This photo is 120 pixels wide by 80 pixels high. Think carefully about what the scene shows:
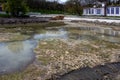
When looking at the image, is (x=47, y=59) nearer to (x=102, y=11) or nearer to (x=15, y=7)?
(x=15, y=7)

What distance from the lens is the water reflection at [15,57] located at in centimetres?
830

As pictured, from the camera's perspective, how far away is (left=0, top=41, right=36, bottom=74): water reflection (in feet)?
27.2

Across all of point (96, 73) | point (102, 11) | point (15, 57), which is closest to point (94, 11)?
point (102, 11)

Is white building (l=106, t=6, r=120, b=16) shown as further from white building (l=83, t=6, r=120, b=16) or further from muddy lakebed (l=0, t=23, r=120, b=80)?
muddy lakebed (l=0, t=23, r=120, b=80)

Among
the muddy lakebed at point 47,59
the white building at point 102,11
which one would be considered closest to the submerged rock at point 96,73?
the muddy lakebed at point 47,59

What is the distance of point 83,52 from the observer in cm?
1091

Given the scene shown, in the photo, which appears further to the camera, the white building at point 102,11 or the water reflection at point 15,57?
the white building at point 102,11

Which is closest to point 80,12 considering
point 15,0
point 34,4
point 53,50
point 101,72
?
point 15,0

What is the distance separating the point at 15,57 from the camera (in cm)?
1007

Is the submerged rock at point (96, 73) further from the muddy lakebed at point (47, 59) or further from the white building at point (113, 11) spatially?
A: the white building at point (113, 11)

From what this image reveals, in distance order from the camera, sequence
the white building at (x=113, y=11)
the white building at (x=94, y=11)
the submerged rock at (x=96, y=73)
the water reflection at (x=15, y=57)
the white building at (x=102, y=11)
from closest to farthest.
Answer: the submerged rock at (x=96, y=73)
the water reflection at (x=15, y=57)
the white building at (x=113, y=11)
the white building at (x=102, y=11)
the white building at (x=94, y=11)

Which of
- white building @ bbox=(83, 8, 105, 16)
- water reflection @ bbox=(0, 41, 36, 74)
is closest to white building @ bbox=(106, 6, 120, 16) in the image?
white building @ bbox=(83, 8, 105, 16)

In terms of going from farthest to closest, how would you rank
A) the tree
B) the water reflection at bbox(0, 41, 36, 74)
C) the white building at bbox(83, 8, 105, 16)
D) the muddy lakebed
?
the white building at bbox(83, 8, 105, 16) < the tree < the water reflection at bbox(0, 41, 36, 74) < the muddy lakebed

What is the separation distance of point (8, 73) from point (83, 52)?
4.40 m
